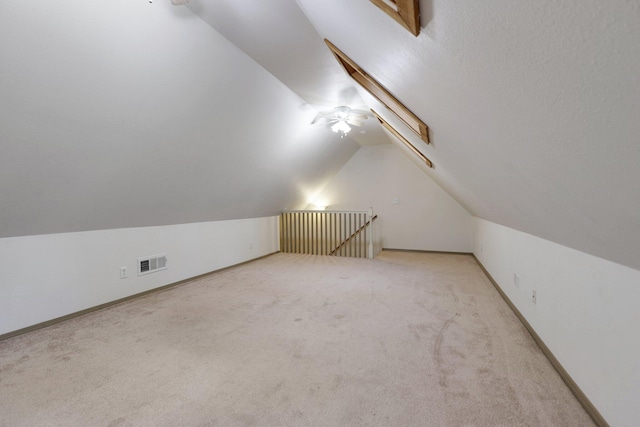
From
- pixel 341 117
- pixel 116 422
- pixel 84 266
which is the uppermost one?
pixel 341 117

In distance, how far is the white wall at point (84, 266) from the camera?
262 centimetres

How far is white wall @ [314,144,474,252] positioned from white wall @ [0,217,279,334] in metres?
3.69

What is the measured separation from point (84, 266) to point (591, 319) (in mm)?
4167

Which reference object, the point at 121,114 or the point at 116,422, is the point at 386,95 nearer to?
the point at 121,114

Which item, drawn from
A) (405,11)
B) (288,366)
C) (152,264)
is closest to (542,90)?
(405,11)

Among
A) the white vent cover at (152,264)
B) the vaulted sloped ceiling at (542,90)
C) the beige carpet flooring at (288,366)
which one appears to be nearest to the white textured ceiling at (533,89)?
the vaulted sloped ceiling at (542,90)

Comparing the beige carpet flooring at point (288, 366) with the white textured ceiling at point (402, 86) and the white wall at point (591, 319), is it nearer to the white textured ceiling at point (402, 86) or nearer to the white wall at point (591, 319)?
the white wall at point (591, 319)

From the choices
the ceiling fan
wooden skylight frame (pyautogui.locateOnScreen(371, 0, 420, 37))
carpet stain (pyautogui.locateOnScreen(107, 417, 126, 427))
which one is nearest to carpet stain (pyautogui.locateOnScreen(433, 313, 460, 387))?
carpet stain (pyautogui.locateOnScreen(107, 417, 126, 427))

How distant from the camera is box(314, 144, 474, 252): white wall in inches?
256

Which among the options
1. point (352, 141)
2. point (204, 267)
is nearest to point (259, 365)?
point (204, 267)

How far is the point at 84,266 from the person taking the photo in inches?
122

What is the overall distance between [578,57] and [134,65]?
2.51m

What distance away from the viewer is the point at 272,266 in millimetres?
5332

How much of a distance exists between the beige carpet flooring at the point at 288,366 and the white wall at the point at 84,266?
0.21 meters
